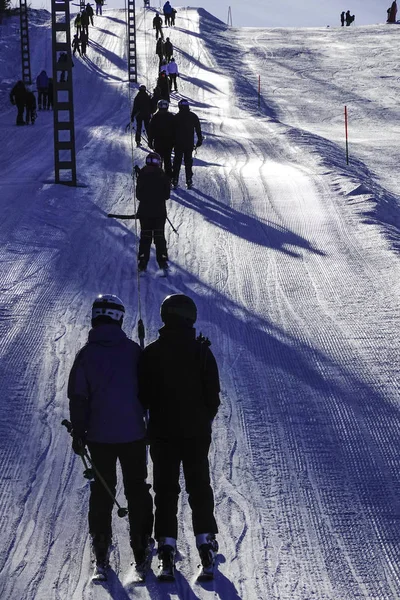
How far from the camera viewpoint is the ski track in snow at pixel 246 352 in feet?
20.2

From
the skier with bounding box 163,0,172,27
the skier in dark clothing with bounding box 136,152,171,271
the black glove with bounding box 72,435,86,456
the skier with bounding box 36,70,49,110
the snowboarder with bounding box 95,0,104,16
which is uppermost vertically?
the snowboarder with bounding box 95,0,104,16

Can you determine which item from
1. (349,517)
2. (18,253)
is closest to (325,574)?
(349,517)

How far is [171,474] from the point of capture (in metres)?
5.84

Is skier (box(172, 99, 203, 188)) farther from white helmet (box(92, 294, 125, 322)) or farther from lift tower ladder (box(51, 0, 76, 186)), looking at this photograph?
white helmet (box(92, 294, 125, 322))

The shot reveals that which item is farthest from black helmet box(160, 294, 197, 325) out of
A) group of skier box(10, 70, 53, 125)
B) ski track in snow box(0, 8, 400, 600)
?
group of skier box(10, 70, 53, 125)

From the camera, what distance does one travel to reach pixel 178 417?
5.74 metres

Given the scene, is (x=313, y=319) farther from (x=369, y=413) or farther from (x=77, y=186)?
(x=77, y=186)

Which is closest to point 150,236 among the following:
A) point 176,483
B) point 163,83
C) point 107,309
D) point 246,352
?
point 246,352

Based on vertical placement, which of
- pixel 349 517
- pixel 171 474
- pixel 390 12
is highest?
pixel 390 12

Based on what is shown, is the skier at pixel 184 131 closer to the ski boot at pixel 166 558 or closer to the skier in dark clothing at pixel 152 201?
the skier in dark clothing at pixel 152 201

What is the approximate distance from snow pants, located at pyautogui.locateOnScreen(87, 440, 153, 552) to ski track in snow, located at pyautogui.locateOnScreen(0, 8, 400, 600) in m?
0.32

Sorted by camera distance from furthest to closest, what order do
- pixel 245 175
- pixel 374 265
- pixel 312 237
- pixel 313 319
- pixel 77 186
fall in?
pixel 245 175 → pixel 77 186 → pixel 312 237 → pixel 374 265 → pixel 313 319

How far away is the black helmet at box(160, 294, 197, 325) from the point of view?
227 inches

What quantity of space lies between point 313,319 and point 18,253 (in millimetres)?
4990
